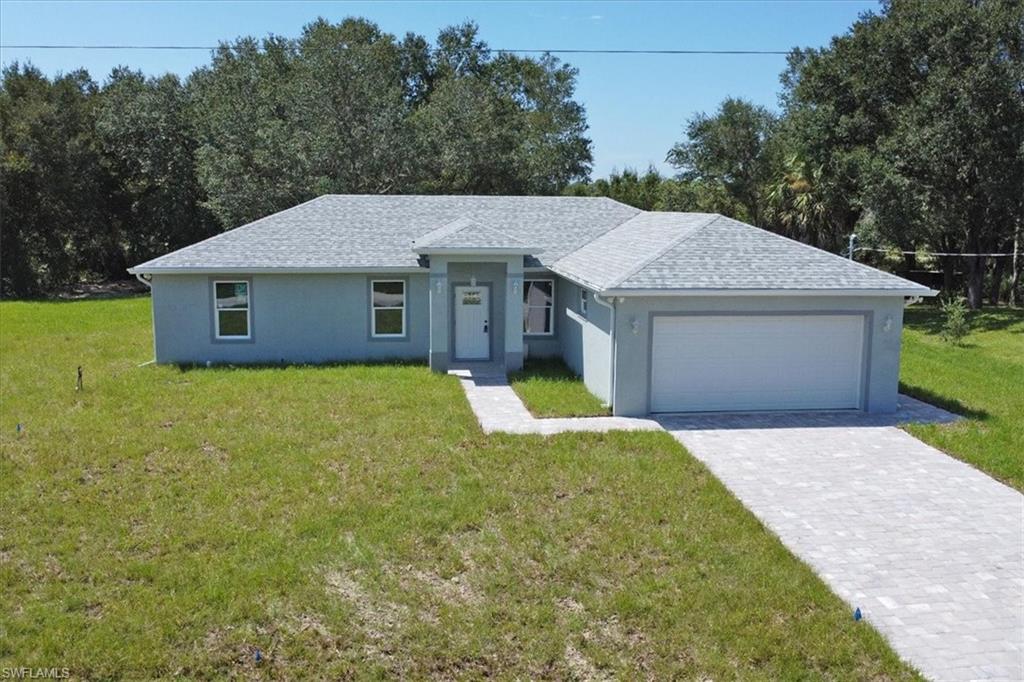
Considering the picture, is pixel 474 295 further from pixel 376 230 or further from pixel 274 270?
pixel 274 270

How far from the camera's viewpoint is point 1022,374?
1991 cm

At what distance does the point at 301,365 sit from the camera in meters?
19.9

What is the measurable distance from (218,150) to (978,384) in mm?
31616

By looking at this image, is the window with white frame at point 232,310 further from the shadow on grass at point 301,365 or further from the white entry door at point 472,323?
the white entry door at point 472,323

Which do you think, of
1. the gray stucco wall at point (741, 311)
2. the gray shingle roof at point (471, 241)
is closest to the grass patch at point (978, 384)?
the gray stucco wall at point (741, 311)

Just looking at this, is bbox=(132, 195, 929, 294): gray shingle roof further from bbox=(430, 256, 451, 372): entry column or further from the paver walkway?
the paver walkway

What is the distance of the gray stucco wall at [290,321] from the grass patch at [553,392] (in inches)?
124

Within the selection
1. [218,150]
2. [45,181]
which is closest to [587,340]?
[218,150]

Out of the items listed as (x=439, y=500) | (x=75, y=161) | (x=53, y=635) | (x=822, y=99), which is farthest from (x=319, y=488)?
(x=75, y=161)

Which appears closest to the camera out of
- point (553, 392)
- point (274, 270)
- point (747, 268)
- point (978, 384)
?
point (747, 268)

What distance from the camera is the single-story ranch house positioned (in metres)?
15.4

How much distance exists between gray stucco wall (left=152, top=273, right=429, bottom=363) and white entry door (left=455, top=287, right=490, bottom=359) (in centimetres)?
105

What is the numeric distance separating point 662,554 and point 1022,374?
597 inches

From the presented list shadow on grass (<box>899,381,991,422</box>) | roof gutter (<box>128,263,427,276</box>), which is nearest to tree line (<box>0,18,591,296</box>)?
roof gutter (<box>128,263,427,276</box>)
